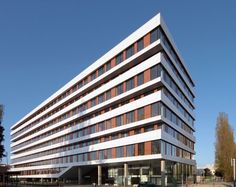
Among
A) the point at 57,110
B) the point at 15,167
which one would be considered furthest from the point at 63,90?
the point at 15,167

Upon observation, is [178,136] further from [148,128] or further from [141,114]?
[141,114]

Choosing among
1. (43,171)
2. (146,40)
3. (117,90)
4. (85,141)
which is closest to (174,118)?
(117,90)

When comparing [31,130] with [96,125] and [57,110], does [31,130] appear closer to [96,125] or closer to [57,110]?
[57,110]

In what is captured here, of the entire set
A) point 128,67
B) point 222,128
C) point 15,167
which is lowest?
point 15,167

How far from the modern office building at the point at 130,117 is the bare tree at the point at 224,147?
6.05 m

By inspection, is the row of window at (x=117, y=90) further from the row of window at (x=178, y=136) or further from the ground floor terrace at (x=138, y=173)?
the ground floor terrace at (x=138, y=173)

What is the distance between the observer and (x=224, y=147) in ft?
293

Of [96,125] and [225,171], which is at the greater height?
[96,125]

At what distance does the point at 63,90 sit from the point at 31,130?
41238 mm

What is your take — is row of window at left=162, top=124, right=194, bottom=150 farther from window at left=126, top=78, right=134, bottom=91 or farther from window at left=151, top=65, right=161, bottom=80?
window at left=126, top=78, right=134, bottom=91

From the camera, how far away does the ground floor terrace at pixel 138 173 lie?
68.3 metres

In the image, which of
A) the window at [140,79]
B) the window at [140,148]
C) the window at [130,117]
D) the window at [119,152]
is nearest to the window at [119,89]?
the window at [130,117]

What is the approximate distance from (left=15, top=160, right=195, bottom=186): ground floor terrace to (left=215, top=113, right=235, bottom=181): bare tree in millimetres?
6742

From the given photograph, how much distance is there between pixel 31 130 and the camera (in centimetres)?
13825
